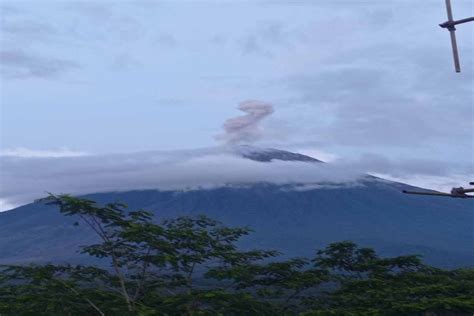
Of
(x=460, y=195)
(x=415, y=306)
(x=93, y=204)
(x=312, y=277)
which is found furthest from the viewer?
(x=312, y=277)

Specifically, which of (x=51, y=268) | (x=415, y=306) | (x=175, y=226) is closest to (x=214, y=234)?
(x=175, y=226)

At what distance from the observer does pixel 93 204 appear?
17.2 metres

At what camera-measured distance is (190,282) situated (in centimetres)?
1900

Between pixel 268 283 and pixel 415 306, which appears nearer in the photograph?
pixel 415 306

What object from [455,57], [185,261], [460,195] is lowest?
[185,261]

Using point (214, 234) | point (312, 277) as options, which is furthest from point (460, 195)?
point (214, 234)

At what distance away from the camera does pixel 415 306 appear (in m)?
16.1

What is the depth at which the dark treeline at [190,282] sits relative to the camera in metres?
16.6

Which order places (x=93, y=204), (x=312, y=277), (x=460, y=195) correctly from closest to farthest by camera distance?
(x=460, y=195) → (x=93, y=204) → (x=312, y=277)

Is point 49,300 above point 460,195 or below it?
below

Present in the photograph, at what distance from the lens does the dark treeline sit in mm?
16609

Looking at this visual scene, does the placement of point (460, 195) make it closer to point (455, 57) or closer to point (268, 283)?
point (455, 57)

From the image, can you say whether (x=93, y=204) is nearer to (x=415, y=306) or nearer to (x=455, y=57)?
(x=415, y=306)

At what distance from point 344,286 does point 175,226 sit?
5.22 metres
